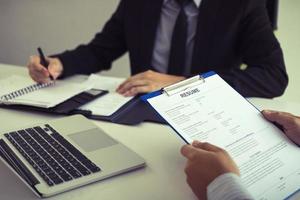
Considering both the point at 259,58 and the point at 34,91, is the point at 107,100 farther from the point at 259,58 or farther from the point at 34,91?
the point at 259,58

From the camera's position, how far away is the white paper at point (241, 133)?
757 mm

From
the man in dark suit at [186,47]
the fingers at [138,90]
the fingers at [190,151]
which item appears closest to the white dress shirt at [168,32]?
the man in dark suit at [186,47]

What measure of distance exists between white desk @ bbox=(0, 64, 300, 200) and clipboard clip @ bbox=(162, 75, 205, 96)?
152 mm

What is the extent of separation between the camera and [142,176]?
2.69 ft

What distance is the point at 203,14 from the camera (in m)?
1.41

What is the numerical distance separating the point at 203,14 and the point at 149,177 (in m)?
0.76

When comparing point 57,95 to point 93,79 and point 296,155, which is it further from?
point 296,155

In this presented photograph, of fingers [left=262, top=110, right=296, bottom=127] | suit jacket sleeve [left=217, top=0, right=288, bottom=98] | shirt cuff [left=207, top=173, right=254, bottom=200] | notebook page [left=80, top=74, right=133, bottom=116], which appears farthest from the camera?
suit jacket sleeve [left=217, top=0, right=288, bottom=98]

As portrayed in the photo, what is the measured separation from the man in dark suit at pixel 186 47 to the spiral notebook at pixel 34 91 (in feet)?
0.14

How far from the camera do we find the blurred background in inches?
99.5

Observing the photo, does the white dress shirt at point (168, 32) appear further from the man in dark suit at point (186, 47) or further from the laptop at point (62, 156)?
the laptop at point (62, 156)

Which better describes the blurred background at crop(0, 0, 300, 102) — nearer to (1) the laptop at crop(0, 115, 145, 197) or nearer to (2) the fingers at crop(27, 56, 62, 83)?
(2) the fingers at crop(27, 56, 62, 83)

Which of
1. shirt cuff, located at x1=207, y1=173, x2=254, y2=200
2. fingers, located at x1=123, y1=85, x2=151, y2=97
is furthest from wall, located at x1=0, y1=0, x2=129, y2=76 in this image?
shirt cuff, located at x1=207, y1=173, x2=254, y2=200

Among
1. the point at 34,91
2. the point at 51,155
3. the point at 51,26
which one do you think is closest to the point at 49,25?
the point at 51,26
